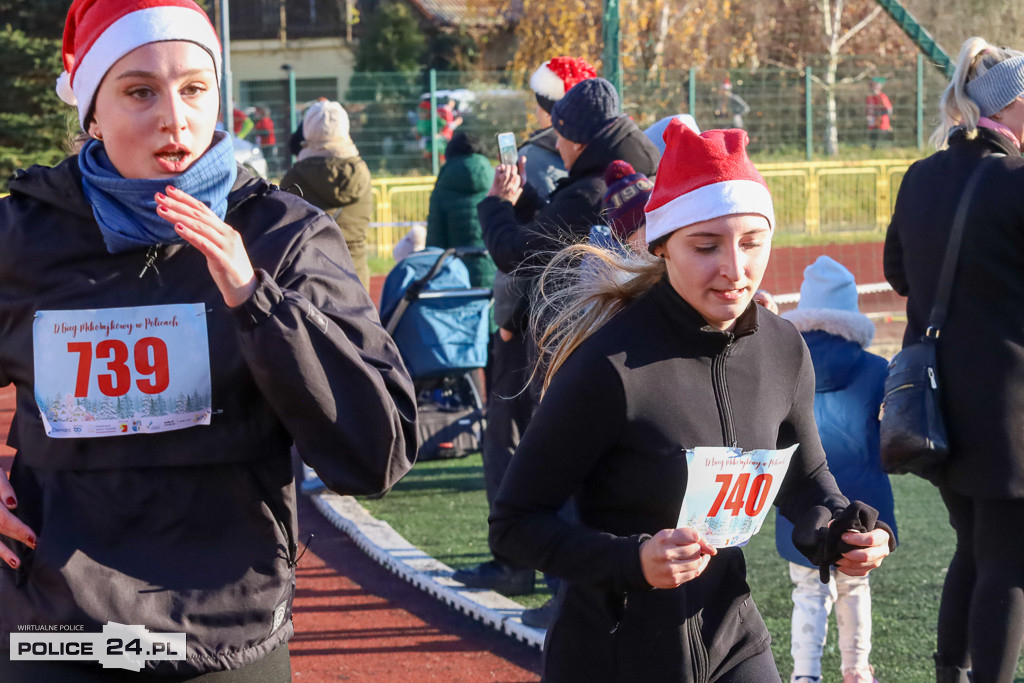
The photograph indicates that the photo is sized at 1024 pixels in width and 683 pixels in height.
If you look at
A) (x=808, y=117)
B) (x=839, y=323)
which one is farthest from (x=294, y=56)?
(x=839, y=323)

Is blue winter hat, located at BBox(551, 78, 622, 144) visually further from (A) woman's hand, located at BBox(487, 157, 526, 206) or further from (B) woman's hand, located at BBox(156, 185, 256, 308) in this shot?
(B) woman's hand, located at BBox(156, 185, 256, 308)

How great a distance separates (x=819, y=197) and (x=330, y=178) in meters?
15.1

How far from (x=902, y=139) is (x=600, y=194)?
69.4 ft

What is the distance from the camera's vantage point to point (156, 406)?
217 cm

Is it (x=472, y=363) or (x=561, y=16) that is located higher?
(x=561, y=16)

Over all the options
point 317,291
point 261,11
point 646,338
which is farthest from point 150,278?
point 261,11

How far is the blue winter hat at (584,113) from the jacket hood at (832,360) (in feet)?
3.93

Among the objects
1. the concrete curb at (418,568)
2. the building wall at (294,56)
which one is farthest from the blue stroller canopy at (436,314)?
the building wall at (294,56)

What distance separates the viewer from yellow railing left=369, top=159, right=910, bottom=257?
21328 mm

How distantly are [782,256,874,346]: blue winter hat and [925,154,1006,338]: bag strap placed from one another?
414 millimetres

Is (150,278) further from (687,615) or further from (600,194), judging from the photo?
(600,194)

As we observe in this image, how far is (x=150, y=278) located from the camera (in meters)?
2.22

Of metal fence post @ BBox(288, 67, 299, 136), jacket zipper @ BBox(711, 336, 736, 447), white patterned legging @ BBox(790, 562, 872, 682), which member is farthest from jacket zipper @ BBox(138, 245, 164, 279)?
metal fence post @ BBox(288, 67, 299, 136)

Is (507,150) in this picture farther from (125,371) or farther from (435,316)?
(125,371)
